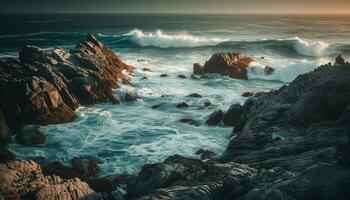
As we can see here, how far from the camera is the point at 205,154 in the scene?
19.2 m

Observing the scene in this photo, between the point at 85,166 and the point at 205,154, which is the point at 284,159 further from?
the point at 85,166

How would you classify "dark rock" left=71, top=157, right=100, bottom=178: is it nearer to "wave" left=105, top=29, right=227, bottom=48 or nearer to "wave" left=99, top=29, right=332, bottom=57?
"wave" left=99, top=29, right=332, bottom=57

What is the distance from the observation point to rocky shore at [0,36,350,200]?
10680 millimetres

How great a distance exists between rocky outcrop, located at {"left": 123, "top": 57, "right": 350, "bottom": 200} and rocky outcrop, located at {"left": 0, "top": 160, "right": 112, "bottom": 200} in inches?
88.4

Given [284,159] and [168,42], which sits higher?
[168,42]

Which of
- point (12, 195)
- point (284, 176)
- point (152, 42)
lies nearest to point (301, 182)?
point (284, 176)

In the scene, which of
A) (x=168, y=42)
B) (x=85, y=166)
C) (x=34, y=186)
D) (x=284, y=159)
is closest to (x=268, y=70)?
(x=85, y=166)

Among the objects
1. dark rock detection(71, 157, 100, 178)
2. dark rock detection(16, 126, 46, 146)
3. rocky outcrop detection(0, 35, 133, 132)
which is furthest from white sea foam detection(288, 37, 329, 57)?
dark rock detection(71, 157, 100, 178)

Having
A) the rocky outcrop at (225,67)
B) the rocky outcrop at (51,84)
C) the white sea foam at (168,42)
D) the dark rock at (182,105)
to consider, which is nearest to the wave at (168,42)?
the white sea foam at (168,42)

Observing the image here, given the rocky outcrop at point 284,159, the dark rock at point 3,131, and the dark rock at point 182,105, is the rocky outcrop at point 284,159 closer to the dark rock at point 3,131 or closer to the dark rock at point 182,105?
the dark rock at point 182,105

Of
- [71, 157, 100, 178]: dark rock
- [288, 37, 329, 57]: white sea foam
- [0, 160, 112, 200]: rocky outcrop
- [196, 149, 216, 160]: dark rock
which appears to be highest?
[288, 37, 329, 57]: white sea foam

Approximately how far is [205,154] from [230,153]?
385 cm

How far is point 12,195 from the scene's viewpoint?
35.6ft

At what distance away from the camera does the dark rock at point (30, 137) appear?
20891 millimetres
